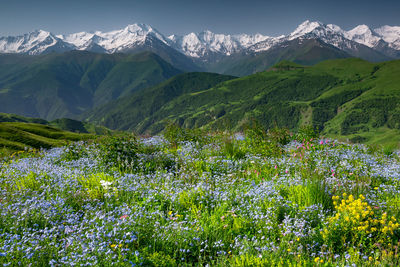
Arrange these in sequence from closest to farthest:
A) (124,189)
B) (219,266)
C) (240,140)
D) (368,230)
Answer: (219,266) < (368,230) < (124,189) < (240,140)

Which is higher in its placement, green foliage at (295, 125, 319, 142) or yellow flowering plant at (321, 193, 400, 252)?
green foliage at (295, 125, 319, 142)

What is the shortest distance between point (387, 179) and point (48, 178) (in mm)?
11132

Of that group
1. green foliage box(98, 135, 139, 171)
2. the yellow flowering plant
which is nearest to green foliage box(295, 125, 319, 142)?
the yellow flowering plant

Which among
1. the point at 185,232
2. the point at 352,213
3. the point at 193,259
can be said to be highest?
the point at 352,213

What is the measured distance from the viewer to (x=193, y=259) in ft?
16.7

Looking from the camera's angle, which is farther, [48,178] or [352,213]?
[48,178]

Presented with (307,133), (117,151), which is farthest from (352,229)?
(307,133)

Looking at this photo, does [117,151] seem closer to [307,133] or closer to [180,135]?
[180,135]

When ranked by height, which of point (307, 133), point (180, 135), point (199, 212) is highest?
point (307, 133)

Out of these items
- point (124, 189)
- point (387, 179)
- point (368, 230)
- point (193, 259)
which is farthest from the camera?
point (387, 179)

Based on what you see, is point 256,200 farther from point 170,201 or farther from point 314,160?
point 314,160

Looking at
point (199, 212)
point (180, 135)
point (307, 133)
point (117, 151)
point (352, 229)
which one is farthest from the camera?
point (180, 135)

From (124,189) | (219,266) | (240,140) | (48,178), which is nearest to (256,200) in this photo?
(219,266)

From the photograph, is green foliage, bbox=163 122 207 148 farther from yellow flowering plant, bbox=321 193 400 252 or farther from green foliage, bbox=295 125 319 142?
yellow flowering plant, bbox=321 193 400 252
